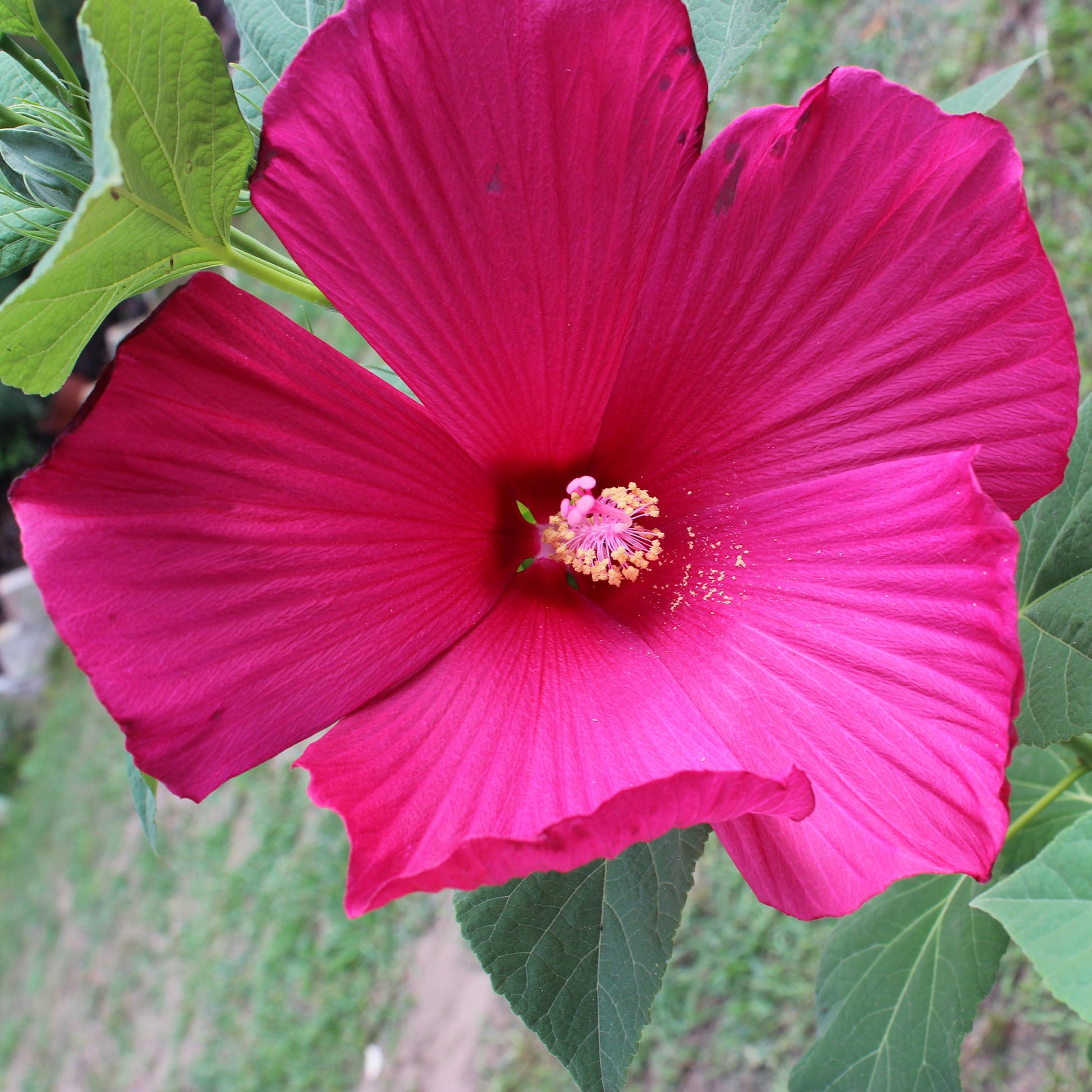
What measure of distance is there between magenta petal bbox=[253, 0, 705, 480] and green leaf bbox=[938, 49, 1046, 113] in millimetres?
542

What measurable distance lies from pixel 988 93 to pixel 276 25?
730 millimetres

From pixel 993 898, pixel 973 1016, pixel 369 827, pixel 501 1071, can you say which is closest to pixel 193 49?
pixel 369 827

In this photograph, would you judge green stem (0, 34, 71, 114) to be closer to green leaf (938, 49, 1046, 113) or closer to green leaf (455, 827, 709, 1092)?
green leaf (455, 827, 709, 1092)

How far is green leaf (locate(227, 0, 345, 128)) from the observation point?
828 millimetres

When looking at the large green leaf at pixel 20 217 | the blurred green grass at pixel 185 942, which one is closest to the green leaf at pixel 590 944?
the large green leaf at pixel 20 217

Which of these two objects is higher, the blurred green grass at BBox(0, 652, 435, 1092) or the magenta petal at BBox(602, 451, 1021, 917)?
the magenta petal at BBox(602, 451, 1021, 917)

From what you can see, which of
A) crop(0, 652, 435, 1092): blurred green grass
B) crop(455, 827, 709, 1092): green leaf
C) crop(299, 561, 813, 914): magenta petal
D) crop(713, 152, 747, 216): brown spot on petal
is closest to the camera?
crop(299, 561, 813, 914): magenta petal

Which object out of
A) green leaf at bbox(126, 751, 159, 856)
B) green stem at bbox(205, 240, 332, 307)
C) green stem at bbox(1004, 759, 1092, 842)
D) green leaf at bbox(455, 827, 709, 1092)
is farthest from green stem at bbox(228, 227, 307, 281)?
green stem at bbox(1004, 759, 1092, 842)

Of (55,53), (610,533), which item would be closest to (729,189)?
(610,533)

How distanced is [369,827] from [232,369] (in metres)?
0.29

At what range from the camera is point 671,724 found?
2.22 feet

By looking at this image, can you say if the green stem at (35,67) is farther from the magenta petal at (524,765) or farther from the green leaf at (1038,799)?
the green leaf at (1038,799)

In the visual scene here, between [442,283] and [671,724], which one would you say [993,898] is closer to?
[671,724]

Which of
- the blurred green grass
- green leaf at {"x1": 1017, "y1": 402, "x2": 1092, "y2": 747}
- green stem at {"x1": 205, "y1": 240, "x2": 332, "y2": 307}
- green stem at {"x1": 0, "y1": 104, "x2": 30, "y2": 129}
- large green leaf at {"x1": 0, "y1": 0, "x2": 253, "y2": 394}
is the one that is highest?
green stem at {"x1": 0, "y1": 104, "x2": 30, "y2": 129}
